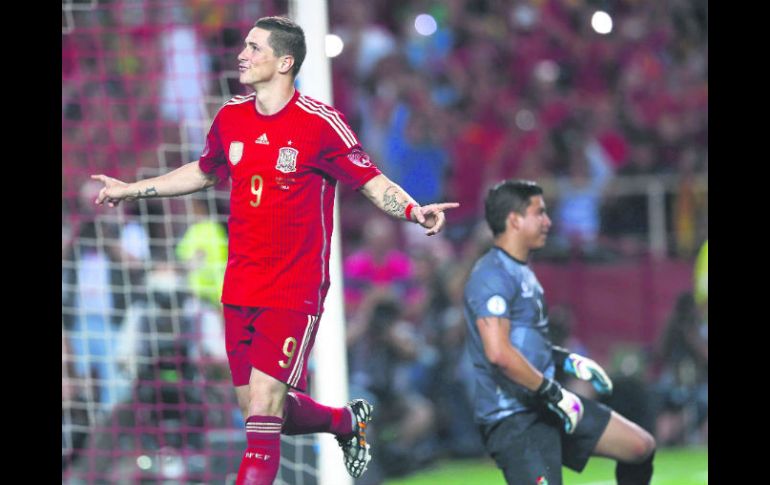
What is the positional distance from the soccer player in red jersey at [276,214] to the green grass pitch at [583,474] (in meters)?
4.84

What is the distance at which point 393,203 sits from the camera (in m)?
5.60

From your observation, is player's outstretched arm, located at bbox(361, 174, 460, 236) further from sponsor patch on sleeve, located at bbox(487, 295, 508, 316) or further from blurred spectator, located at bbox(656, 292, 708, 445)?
blurred spectator, located at bbox(656, 292, 708, 445)

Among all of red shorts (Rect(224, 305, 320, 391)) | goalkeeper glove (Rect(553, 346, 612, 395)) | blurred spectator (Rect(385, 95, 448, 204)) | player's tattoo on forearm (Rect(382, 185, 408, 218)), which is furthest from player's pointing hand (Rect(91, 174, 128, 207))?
blurred spectator (Rect(385, 95, 448, 204))

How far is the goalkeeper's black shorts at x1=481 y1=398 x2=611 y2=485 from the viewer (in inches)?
251

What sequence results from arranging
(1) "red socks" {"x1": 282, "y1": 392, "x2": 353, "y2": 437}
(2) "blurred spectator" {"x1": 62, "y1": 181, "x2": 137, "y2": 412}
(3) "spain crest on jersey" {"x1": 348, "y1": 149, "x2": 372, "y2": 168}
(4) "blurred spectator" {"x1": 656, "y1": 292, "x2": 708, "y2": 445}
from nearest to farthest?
(3) "spain crest on jersey" {"x1": 348, "y1": 149, "x2": 372, "y2": 168}, (1) "red socks" {"x1": 282, "y1": 392, "x2": 353, "y2": 437}, (2) "blurred spectator" {"x1": 62, "y1": 181, "x2": 137, "y2": 412}, (4) "blurred spectator" {"x1": 656, "y1": 292, "x2": 708, "y2": 445}

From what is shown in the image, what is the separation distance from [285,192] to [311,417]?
1.18m

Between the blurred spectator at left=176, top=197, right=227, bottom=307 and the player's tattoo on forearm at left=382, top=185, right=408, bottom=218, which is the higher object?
the player's tattoo on forearm at left=382, top=185, right=408, bottom=218

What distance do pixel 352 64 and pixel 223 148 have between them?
7.70 meters

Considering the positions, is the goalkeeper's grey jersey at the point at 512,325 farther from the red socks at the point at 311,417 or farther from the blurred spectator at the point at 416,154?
the blurred spectator at the point at 416,154

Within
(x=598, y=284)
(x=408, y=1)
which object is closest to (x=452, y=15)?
(x=408, y=1)

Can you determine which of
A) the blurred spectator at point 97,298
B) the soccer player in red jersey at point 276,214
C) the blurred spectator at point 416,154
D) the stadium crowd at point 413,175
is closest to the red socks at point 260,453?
the soccer player in red jersey at point 276,214

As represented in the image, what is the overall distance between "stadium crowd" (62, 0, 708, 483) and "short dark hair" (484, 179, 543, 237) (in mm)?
1943

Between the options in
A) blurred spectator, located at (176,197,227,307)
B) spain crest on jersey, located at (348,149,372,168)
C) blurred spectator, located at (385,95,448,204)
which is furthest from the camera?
blurred spectator, located at (385,95,448,204)

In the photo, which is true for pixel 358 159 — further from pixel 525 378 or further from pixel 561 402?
pixel 561 402
